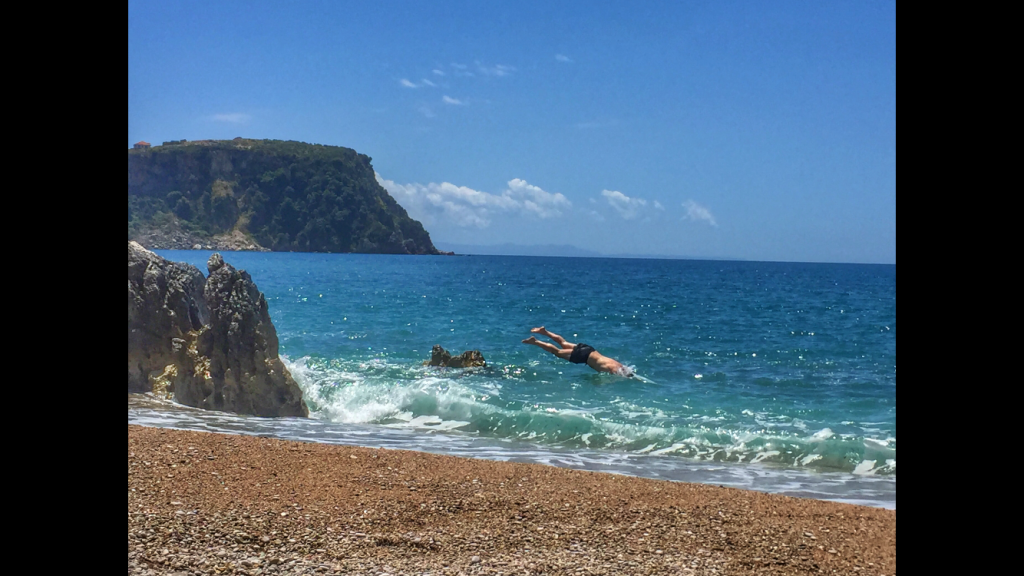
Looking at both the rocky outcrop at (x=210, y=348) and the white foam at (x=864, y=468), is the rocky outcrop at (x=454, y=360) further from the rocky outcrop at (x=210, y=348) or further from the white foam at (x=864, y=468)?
the white foam at (x=864, y=468)

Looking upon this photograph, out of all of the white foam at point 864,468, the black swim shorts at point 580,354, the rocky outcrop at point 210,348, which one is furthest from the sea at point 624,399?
the rocky outcrop at point 210,348

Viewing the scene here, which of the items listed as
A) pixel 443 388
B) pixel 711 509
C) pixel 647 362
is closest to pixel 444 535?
pixel 711 509

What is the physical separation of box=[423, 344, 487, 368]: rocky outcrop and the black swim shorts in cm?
210

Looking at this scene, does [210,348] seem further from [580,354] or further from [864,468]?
[864,468]

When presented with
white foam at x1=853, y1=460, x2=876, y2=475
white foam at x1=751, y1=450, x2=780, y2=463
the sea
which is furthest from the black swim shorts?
white foam at x1=853, y1=460, x2=876, y2=475

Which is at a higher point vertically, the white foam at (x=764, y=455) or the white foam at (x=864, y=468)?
the white foam at (x=764, y=455)

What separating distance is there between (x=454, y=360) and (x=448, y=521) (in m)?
11.4

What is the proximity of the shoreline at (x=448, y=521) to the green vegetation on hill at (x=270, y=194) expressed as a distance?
11591cm

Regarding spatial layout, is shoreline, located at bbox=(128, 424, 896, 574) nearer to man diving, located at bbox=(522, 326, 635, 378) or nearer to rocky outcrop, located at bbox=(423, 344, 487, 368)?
man diving, located at bbox=(522, 326, 635, 378)

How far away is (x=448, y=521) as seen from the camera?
5402mm

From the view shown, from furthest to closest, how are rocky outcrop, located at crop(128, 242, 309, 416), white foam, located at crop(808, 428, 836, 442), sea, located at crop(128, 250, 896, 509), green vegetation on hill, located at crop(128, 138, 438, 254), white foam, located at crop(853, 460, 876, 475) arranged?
1. green vegetation on hill, located at crop(128, 138, 438, 254)
2. rocky outcrop, located at crop(128, 242, 309, 416)
3. white foam, located at crop(808, 428, 836, 442)
4. sea, located at crop(128, 250, 896, 509)
5. white foam, located at crop(853, 460, 876, 475)

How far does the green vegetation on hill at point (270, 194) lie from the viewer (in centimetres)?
11644

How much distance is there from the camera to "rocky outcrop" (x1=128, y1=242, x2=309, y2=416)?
11164mm
